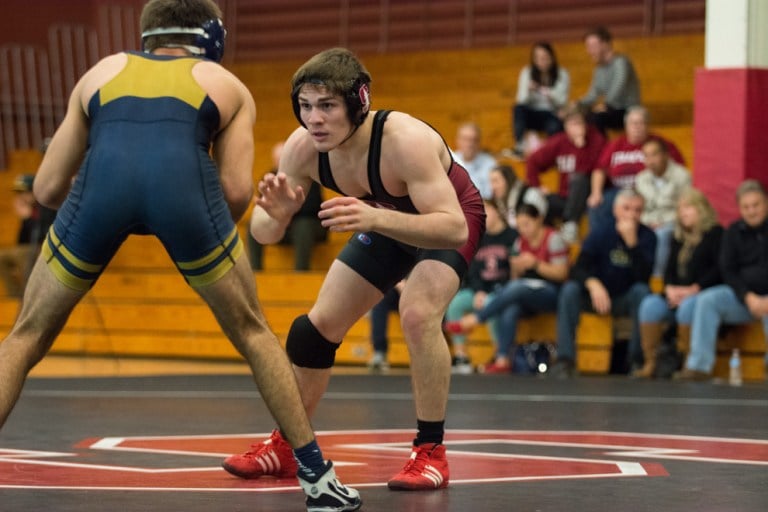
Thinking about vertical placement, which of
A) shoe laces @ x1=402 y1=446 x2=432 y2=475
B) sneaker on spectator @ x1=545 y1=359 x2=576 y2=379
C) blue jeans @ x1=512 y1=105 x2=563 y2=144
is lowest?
sneaker on spectator @ x1=545 y1=359 x2=576 y2=379

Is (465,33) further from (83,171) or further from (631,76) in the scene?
(83,171)

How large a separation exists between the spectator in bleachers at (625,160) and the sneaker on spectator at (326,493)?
7.35 m

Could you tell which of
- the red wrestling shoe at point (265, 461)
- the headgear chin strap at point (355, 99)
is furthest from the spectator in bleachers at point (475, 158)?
the headgear chin strap at point (355, 99)

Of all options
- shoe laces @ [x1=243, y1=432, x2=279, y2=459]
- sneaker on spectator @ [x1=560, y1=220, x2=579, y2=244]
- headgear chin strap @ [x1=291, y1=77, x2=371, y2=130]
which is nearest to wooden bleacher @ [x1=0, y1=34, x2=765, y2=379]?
sneaker on spectator @ [x1=560, y1=220, x2=579, y2=244]

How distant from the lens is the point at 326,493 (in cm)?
418

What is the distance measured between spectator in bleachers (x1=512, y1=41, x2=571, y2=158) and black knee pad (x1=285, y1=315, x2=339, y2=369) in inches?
315

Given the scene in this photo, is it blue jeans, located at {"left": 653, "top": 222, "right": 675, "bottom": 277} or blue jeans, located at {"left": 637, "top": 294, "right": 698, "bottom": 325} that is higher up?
blue jeans, located at {"left": 653, "top": 222, "right": 675, "bottom": 277}

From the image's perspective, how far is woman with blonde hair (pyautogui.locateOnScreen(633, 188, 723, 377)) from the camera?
33.7 ft

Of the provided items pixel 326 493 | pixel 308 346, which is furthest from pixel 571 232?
pixel 326 493

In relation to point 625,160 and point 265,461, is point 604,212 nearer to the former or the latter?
point 625,160

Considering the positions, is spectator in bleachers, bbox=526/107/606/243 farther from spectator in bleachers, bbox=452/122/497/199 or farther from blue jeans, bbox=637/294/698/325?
blue jeans, bbox=637/294/698/325

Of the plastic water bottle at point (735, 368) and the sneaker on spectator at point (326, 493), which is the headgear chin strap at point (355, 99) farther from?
the plastic water bottle at point (735, 368)

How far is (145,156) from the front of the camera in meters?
4.13

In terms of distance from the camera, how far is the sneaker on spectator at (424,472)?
4.82 m
